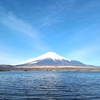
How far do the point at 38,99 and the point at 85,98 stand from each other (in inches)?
288

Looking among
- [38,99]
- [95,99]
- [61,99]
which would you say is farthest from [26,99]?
[95,99]

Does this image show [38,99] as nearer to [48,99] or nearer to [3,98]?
[48,99]

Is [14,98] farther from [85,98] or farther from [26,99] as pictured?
[85,98]

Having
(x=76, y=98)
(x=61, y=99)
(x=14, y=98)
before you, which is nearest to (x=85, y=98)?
(x=76, y=98)

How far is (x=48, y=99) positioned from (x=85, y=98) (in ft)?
19.1

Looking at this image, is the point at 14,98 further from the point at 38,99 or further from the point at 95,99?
the point at 95,99

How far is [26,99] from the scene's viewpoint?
3322 cm

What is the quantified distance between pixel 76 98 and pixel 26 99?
25.4 feet

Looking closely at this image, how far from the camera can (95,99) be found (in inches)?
1296

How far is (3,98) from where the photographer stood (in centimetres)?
3391

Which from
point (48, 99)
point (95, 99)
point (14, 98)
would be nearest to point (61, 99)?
point (48, 99)

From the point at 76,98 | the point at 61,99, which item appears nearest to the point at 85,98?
the point at 76,98

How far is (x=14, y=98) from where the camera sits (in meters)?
34.0
